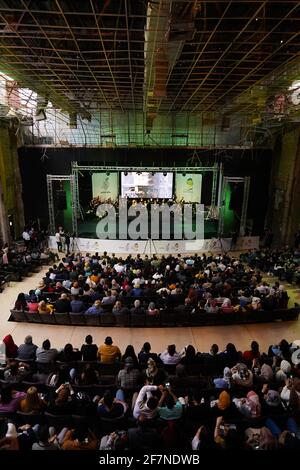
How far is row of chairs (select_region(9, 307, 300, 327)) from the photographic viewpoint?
9.04 m

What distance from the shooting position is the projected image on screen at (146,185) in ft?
67.4

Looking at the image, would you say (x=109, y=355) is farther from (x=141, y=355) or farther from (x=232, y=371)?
(x=232, y=371)

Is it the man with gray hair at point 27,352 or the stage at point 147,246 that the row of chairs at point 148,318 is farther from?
the stage at point 147,246

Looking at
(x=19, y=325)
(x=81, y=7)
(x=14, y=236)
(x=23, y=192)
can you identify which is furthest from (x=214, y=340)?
(x=23, y=192)

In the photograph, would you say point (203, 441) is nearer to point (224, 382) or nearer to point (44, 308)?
point (224, 382)

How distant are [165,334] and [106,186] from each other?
13691 millimetres

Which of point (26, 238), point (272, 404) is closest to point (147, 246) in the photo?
point (26, 238)

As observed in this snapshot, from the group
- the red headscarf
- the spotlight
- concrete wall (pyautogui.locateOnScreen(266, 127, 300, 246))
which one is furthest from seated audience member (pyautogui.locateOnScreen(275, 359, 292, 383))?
the spotlight

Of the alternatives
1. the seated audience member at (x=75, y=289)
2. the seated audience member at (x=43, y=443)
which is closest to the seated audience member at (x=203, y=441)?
the seated audience member at (x=43, y=443)

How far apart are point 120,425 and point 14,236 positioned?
14.4 meters

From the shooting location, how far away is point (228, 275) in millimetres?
11477

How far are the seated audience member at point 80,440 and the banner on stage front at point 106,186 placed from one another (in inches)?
686

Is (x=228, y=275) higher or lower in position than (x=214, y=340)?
higher

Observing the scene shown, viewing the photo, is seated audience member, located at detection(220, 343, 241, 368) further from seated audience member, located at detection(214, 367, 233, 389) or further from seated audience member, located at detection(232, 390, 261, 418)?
seated audience member, located at detection(232, 390, 261, 418)
